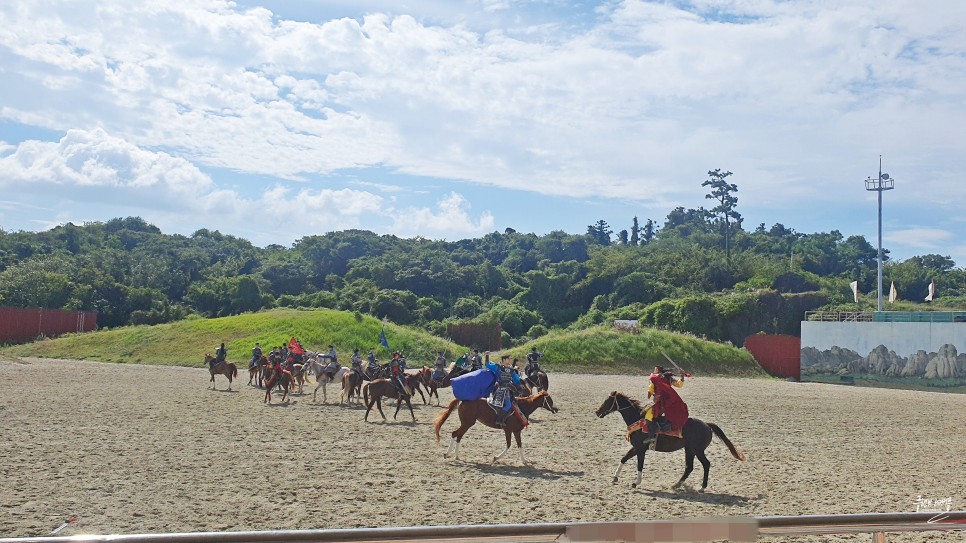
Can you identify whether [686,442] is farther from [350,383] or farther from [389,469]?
[350,383]

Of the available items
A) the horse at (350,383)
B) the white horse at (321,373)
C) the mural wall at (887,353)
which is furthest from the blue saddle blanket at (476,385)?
the mural wall at (887,353)

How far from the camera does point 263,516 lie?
972 centimetres

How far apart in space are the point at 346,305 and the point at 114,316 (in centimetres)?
2024

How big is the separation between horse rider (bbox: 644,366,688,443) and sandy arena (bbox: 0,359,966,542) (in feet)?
3.02

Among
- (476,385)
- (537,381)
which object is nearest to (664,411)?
(476,385)

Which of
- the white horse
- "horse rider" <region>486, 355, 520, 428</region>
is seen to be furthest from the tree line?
"horse rider" <region>486, 355, 520, 428</region>

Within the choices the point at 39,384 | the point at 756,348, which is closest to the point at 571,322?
the point at 756,348

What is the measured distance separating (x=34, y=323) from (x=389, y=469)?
55.8 meters

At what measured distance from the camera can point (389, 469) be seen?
13.3m

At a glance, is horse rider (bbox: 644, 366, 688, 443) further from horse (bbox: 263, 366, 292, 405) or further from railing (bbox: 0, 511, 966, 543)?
horse (bbox: 263, 366, 292, 405)

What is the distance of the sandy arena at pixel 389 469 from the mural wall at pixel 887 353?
1590 cm

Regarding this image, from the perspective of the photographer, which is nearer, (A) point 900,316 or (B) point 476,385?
(B) point 476,385

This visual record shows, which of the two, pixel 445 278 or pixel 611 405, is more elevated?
pixel 445 278

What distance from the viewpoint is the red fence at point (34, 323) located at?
57.7 m
